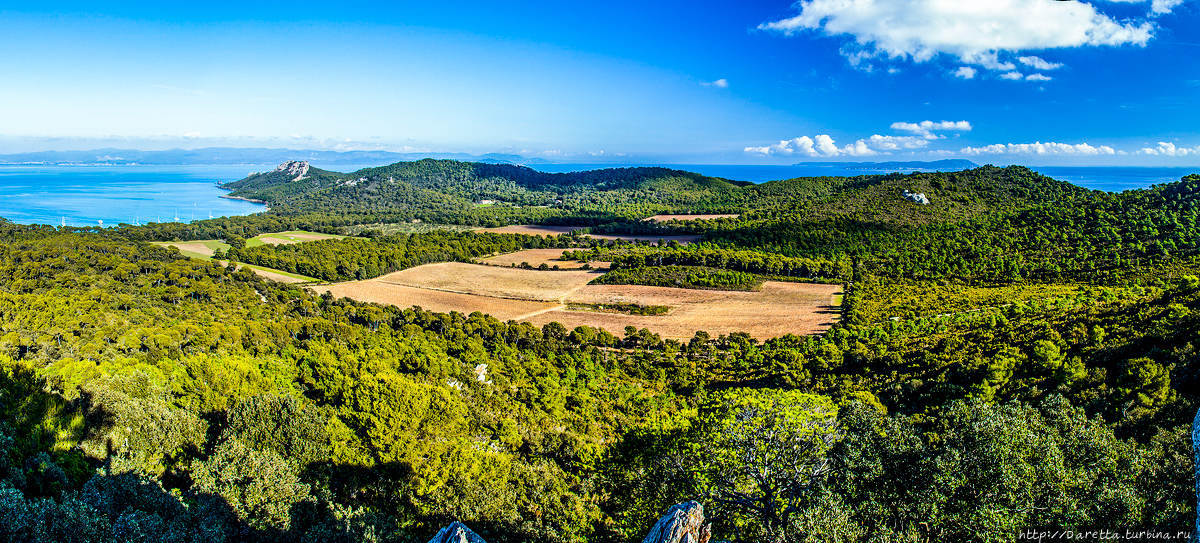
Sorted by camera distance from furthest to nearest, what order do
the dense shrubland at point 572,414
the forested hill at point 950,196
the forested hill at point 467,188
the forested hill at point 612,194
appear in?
1. the forested hill at point 467,188
2. the forested hill at point 612,194
3. the forested hill at point 950,196
4. the dense shrubland at point 572,414

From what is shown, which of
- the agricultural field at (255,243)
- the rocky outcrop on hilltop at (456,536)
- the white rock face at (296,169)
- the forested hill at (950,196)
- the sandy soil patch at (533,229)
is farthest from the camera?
the white rock face at (296,169)

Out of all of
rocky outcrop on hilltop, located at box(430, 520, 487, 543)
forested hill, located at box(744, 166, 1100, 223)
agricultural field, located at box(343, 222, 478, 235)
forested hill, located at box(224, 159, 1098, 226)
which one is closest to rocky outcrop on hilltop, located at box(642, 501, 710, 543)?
rocky outcrop on hilltop, located at box(430, 520, 487, 543)

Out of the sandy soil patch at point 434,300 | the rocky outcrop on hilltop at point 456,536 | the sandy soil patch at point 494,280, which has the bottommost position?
the sandy soil patch at point 434,300

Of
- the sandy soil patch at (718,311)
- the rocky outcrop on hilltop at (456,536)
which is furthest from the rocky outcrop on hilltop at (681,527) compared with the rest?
the sandy soil patch at (718,311)

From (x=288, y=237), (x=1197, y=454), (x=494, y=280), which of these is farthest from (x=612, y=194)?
(x=1197, y=454)

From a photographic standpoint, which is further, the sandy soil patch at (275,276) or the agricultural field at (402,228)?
the agricultural field at (402,228)

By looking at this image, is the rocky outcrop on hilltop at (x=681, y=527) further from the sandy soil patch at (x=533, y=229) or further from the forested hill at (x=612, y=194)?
the sandy soil patch at (x=533, y=229)
